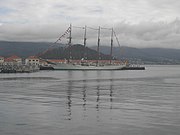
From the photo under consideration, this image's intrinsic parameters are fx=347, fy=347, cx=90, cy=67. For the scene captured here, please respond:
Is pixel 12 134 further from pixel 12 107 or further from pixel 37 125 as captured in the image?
pixel 12 107

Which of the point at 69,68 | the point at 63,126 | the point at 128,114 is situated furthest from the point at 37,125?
the point at 69,68

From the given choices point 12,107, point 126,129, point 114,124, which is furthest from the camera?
point 12,107

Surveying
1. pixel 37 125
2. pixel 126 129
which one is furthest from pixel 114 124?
pixel 37 125

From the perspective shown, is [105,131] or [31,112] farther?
[31,112]

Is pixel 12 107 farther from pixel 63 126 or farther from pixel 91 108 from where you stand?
pixel 63 126

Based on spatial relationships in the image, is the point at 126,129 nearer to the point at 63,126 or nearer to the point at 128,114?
the point at 63,126

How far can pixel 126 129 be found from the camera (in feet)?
51.9

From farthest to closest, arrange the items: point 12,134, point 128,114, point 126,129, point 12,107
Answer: point 12,107 < point 128,114 < point 126,129 < point 12,134

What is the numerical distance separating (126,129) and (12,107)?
32.2ft

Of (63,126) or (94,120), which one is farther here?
(94,120)

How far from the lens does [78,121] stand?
17828 millimetres

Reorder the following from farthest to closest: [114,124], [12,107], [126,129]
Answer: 1. [12,107]
2. [114,124]
3. [126,129]

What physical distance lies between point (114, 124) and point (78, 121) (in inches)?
76.6

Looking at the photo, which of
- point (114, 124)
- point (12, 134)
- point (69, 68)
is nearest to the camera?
point (12, 134)
